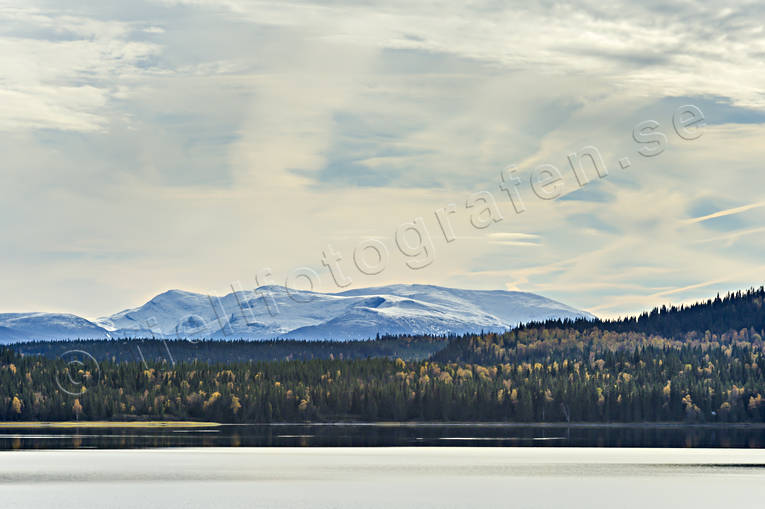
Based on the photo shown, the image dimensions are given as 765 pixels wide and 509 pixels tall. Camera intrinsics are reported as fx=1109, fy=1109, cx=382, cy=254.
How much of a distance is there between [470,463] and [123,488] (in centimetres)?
5135

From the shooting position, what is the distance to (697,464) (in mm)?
143250

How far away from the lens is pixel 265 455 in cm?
15962

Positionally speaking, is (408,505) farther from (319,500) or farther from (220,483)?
(220,483)

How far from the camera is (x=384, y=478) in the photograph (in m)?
120

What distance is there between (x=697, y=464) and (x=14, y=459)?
8891cm

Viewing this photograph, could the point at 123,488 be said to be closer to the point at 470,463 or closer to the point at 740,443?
the point at 470,463

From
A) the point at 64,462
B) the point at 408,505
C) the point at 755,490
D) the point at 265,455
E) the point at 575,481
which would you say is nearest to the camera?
the point at 408,505

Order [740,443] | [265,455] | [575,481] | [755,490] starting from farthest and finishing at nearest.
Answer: [740,443] < [265,455] < [575,481] < [755,490]

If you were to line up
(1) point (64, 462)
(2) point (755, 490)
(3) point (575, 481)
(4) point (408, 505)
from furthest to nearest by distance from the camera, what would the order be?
(1) point (64, 462), (3) point (575, 481), (2) point (755, 490), (4) point (408, 505)

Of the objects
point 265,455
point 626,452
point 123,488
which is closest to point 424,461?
point 265,455

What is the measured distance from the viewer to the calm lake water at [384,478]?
97.2 m

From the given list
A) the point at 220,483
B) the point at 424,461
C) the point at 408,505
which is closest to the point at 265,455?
the point at 424,461

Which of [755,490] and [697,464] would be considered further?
[697,464]

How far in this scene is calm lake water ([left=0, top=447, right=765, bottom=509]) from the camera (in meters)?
97.2
